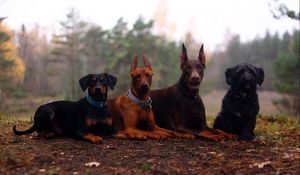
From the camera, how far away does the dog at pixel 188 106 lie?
7938mm

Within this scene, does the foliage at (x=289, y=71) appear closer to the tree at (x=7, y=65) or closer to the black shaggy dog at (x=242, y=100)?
the tree at (x=7, y=65)

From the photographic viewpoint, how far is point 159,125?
871 centimetres

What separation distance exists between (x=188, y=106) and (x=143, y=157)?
2096 mm

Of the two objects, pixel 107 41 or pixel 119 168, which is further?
pixel 107 41

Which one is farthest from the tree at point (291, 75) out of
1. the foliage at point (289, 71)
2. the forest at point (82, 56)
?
the forest at point (82, 56)

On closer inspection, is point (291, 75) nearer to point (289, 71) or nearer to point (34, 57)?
point (289, 71)

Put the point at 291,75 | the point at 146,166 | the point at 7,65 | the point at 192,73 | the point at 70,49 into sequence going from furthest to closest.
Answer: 1. the point at 70,49
2. the point at 7,65
3. the point at 291,75
4. the point at 192,73
5. the point at 146,166

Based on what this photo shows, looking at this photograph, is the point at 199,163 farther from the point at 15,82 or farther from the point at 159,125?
the point at 15,82

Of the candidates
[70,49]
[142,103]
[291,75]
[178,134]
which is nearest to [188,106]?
[178,134]

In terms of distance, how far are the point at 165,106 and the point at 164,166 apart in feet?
9.30

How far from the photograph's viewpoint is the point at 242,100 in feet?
25.9

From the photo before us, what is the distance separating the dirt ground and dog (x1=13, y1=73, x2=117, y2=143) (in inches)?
10.9

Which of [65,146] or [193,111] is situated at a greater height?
[193,111]

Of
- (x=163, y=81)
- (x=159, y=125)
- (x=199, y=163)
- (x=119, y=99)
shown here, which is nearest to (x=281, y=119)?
(x=159, y=125)
